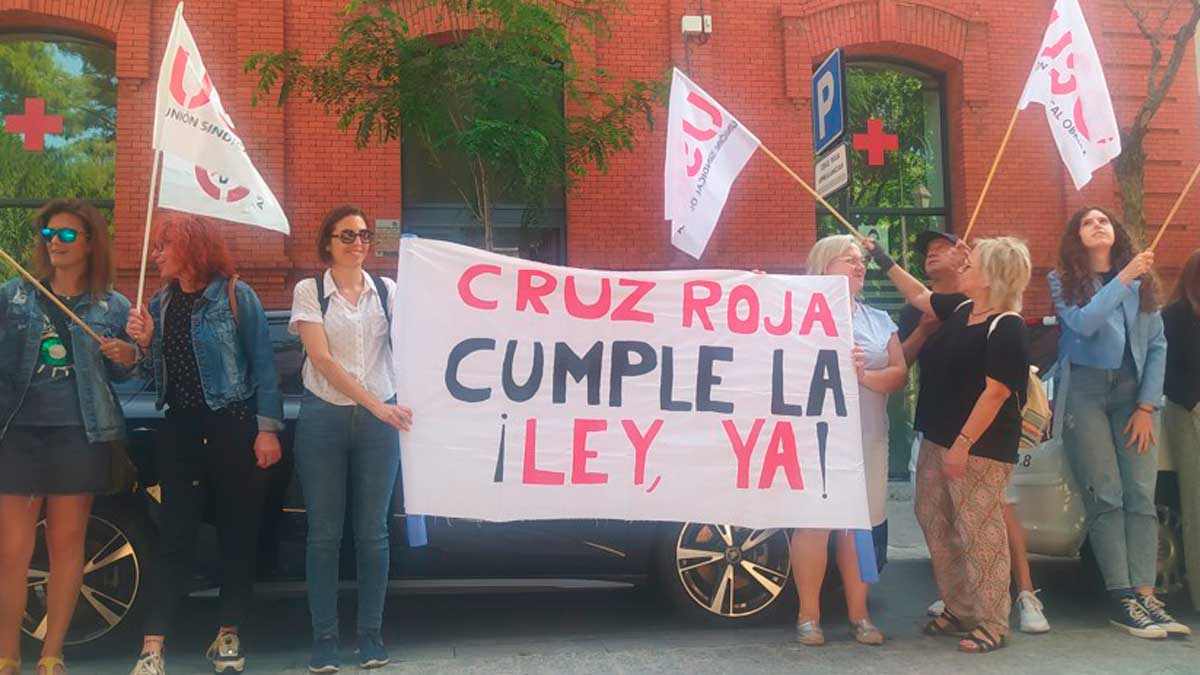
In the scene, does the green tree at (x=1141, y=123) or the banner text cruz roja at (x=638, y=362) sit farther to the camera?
the green tree at (x=1141, y=123)

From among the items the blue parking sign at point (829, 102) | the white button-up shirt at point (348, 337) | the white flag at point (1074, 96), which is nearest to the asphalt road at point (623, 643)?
the white button-up shirt at point (348, 337)

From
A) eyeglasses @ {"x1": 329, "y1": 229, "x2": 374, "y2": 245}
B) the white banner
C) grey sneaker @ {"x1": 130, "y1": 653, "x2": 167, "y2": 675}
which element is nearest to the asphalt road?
grey sneaker @ {"x1": 130, "y1": 653, "x2": 167, "y2": 675}

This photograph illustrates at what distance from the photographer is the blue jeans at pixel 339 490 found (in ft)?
13.5

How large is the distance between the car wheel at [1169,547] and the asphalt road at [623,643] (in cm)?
24

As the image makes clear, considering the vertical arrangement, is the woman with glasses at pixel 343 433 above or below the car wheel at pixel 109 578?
above

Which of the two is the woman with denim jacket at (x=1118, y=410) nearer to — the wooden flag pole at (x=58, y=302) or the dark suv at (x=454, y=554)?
the dark suv at (x=454, y=554)

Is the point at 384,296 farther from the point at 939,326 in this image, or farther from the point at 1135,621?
the point at 1135,621

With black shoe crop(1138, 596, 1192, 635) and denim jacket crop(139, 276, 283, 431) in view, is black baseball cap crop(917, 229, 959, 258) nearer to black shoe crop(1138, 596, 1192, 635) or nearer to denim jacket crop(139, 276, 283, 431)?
black shoe crop(1138, 596, 1192, 635)

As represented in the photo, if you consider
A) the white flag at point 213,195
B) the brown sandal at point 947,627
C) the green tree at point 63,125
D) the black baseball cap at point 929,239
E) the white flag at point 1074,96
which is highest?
the green tree at point 63,125

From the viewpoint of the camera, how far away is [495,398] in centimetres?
436

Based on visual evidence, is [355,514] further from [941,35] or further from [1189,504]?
[941,35]

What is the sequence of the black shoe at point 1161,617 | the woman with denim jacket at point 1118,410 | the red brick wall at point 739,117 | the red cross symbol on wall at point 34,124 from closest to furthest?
the black shoe at point 1161,617 < the woman with denim jacket at point 1118,410 < the red brick wall at point 739,117 < the red cross symbol on wall at point 34,124

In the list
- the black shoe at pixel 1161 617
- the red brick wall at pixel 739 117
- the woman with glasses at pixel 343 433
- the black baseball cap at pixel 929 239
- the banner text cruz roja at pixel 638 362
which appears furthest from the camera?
→ the red brick wall at pixel 739 117

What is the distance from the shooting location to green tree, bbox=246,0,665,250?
673cm
